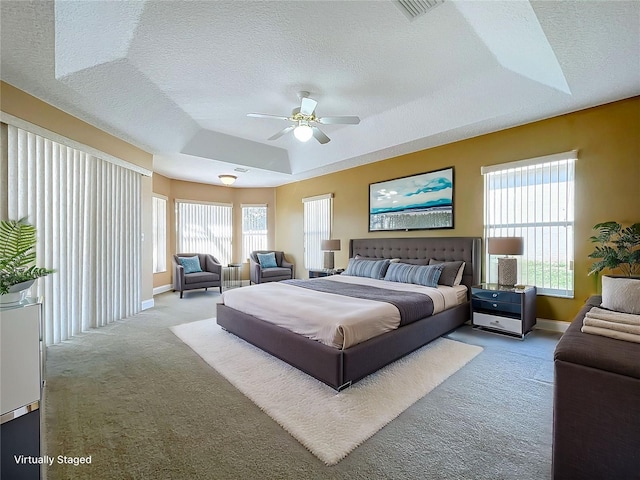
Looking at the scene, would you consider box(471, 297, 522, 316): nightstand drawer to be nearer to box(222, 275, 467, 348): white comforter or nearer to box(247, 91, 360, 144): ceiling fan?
box(222, 275, 467, 348): white comforter

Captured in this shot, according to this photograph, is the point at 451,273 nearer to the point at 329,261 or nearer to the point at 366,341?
the point at 366,341

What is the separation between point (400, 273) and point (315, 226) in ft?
10.1

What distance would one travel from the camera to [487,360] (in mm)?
2961

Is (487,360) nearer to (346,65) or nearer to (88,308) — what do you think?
(346,65)

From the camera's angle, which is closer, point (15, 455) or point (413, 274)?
point (15, 455)

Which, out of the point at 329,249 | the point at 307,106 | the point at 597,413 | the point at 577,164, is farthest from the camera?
the point at 329,249

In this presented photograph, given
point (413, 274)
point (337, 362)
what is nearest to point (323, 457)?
point (337, 362)

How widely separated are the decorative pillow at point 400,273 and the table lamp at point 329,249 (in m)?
1.56

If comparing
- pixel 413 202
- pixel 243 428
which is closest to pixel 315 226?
pixel 413 202

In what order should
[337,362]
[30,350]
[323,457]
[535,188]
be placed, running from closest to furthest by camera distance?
[30,350] → [323,457] → [337,362] → [535,188]

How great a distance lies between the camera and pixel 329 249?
6.10 metres

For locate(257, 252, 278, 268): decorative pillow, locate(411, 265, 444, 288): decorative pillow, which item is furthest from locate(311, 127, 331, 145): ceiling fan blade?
locate(257, 252, 278, 268): decorative pillow

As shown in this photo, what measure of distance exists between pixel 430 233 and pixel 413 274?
3.43 ft

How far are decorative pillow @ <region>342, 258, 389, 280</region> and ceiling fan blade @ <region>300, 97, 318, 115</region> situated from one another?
269 centimetres
